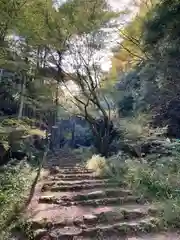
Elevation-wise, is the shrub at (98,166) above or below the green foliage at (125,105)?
below

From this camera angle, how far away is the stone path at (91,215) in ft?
14.1

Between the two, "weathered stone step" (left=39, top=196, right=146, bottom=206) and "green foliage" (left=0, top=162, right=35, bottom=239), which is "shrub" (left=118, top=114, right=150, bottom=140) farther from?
"green foliage" (left=0, top=162, right=35, bottom=239)

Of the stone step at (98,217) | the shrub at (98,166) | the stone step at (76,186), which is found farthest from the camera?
the shrub at (98,166)

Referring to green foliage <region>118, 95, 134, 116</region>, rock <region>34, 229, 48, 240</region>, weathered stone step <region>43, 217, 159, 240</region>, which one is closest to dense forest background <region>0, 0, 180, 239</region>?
green foliage <region>118, 95, 134, 116</region>

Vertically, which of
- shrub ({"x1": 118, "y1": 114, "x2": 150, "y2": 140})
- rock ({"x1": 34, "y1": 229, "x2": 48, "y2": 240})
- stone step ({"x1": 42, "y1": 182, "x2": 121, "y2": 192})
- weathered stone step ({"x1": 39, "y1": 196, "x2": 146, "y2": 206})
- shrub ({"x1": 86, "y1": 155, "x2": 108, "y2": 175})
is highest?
shrub ({"x1": 118, "y1": 114, "x2": 150, "y2": 140})

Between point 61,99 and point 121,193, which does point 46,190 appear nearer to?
point 121,193

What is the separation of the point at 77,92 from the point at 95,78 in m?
1.36

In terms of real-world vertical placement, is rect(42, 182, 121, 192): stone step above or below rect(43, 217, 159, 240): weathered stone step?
above

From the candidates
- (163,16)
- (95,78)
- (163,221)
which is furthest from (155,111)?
(163,221)

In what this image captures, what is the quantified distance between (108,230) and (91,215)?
58 cm

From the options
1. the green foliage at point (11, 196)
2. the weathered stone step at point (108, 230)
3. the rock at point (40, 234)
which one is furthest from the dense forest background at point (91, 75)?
the weathered stone step at point (108, 230)

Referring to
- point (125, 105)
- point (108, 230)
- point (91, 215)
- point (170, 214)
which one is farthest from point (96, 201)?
point (125, 105)

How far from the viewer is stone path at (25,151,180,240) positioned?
169 inches

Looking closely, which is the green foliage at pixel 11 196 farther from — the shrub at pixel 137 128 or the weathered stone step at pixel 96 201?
the shrub at pixel 137 128
